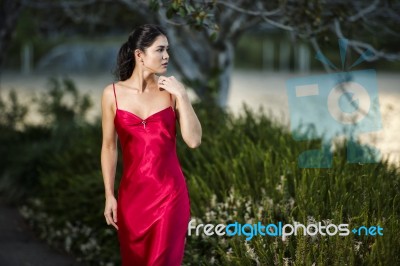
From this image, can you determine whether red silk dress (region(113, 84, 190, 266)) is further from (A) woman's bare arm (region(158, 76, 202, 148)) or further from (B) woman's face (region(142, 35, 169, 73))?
(B) woman's face (region(142, 35, 169, 73))

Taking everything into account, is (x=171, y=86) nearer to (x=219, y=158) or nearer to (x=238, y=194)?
(x=238, y=194)

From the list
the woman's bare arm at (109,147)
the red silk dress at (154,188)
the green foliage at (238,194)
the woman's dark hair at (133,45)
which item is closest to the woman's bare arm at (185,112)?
the red silk dress at (154,188)

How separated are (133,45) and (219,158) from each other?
2.87 m

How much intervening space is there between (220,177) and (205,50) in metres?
5.01

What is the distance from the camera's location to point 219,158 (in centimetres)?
664

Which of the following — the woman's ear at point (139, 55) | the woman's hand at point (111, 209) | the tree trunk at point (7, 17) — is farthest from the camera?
the tree trunk at point (7, 17)

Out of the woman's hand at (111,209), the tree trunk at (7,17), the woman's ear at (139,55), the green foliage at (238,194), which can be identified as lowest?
the green foliage at (238,194)

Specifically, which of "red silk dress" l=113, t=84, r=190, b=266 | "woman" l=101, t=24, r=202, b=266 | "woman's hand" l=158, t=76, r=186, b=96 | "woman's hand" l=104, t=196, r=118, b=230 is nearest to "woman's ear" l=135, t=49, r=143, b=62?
"woman" l=101, t=24, r=202, b=266

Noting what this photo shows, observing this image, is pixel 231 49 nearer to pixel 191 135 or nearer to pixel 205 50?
pixel 205 50

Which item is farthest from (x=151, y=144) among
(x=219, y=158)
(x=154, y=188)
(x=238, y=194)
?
(x=219, y=158)

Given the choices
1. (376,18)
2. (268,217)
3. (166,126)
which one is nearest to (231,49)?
(376,18)

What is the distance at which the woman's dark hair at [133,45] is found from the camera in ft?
12.6

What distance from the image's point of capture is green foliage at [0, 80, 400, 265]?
14.8 feet

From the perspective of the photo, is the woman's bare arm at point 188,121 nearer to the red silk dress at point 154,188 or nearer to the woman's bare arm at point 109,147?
the red silk dress at point 154,188
